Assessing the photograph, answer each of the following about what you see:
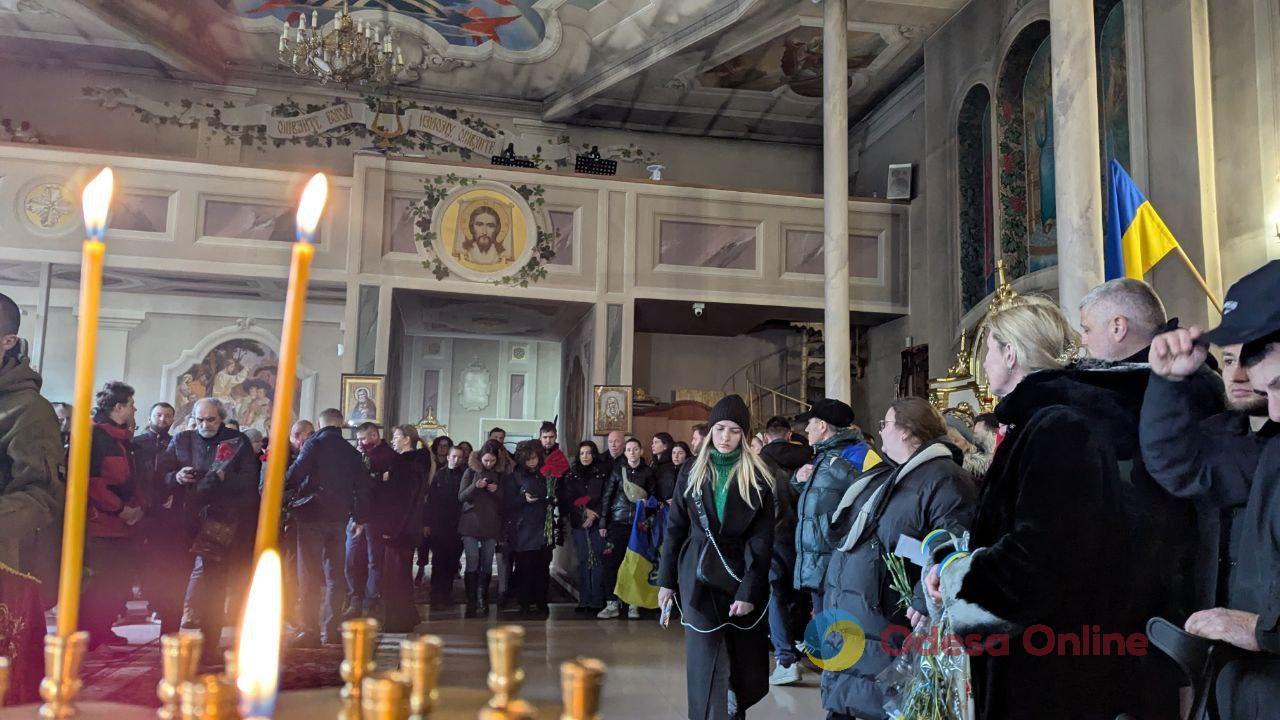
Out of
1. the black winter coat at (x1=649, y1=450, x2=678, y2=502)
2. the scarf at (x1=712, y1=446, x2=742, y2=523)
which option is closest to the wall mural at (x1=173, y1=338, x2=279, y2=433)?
the black winter coat at (x1=649, y1=450, x2=678, y2=502)

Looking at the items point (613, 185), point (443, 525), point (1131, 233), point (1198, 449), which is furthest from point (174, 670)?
point (613, 185)

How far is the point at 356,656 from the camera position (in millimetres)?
897

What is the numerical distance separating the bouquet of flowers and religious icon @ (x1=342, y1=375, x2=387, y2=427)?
9320 millimetres

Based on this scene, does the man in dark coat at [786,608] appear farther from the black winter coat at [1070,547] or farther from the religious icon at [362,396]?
the religious icon at [362,396]

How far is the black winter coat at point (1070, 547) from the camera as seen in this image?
2070 mm

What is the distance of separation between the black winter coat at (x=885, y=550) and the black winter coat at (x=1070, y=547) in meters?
1.18

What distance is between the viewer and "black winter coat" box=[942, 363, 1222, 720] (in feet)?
6.79

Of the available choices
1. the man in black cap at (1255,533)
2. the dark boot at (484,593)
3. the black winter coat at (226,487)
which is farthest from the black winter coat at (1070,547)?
the dark boot at (484,593)

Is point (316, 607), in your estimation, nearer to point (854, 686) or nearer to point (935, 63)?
point (854, 686)

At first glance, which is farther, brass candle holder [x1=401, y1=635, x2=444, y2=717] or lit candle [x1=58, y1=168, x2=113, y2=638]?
lit candle [x1=58, y1=168, x2=113, y2=638]

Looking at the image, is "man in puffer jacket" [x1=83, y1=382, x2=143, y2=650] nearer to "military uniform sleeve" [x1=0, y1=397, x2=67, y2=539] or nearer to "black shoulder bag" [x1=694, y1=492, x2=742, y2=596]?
"military uniform sleeve" [x1=0, y1=397, x2=67, y2=539]

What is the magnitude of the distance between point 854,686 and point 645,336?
41.8ft

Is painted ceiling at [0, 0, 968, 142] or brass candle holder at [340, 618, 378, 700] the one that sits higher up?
painted ceiling at [0, 0, 968, 142]

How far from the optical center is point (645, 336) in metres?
16.2
